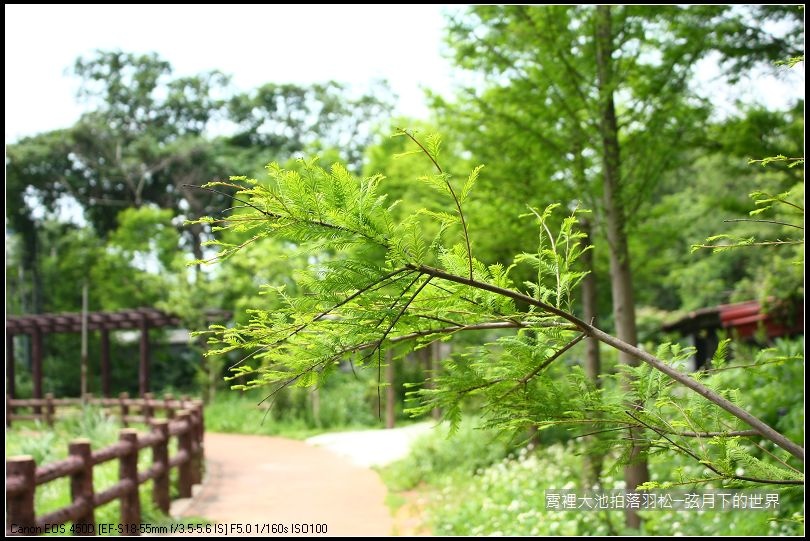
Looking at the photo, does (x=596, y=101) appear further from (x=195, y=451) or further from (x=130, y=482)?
(x=195, y=451)

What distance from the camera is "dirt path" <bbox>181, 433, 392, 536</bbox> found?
277 inches

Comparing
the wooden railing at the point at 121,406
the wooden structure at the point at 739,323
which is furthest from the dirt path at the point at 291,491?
the wooden structure at the point at 739,323

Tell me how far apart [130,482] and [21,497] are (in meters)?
1.44

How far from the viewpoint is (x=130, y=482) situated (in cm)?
595

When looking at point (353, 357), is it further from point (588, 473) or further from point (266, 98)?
point (266, 98)

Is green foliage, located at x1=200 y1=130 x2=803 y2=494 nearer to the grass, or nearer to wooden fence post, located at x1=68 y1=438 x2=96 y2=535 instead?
the grass

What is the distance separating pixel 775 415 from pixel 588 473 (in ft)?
5.85

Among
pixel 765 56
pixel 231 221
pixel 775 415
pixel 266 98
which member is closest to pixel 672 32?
pixel 765 56

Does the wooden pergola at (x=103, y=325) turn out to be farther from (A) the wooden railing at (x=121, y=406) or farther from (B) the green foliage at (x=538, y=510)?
(B) the green foliage at (x=538, y=510)

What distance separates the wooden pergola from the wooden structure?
10407mm

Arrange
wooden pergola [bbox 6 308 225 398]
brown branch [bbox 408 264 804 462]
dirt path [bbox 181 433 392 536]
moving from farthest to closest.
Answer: wooden pergola [bbox 6 308 225 398], dirt path [bbox 181 433 392 536], brown branch [bbox 408 264 804 462]

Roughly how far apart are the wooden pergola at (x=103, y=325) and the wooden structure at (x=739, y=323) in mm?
10407

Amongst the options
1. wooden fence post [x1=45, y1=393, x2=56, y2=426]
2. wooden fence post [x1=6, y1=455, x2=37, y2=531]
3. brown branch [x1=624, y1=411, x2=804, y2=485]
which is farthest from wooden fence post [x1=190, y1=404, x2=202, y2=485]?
wooden fence post [x1=45, y1=393, x2=56, y2=426]

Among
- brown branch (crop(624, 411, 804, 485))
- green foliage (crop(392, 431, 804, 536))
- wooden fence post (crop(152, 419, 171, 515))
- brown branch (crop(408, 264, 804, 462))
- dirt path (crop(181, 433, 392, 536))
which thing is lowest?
dirt path (crop(181, 433, 392, 536))
